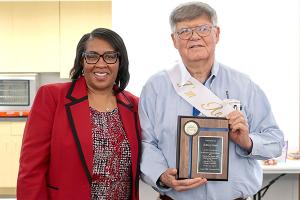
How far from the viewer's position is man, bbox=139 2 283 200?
5.26 feet

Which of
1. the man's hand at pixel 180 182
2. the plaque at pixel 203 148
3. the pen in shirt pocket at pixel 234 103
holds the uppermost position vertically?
the pen in shirt pocket at pixel 234 103

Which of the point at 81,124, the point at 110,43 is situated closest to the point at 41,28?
the point at 110,43

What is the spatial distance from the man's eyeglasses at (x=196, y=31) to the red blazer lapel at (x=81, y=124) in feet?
1.72

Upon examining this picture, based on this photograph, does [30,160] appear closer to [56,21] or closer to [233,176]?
[233,176]

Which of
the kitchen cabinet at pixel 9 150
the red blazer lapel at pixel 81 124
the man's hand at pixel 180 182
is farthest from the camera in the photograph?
the kitchen cabinet at pixel 9 150

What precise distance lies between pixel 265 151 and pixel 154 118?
0.48 meters

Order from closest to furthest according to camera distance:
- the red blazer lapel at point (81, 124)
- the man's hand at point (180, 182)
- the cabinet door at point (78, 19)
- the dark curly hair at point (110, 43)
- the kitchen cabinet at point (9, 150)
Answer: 1. the man's hand at point (180, 182)
2. the red blazer lapel at point (81, 124)
3. the dark curly hair at point (110, 43)
4. the kitchen cabinet at point (9, 150)
5. the cabinet door at point (78, 19)

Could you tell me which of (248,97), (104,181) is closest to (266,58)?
(248,97)

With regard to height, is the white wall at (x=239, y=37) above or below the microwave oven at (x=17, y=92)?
above

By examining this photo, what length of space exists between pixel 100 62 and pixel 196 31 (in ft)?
1.45

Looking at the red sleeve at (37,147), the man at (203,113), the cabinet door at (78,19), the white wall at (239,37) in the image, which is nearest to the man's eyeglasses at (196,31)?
the man at (203,113)

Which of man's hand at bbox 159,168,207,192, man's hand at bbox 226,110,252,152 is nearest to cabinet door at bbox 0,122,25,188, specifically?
man's hand at bbox 159,168,207,192

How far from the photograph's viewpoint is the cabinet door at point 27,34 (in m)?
5.18

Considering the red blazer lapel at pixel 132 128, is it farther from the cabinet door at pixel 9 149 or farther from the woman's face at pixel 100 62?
the cabinet door at pixel 9 149
